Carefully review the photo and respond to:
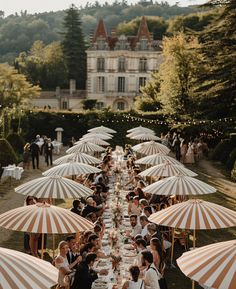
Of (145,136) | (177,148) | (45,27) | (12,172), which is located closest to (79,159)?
(12,172)

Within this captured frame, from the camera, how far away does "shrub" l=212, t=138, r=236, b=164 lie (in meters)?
28.3

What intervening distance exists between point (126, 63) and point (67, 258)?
204ft

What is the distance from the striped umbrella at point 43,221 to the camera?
878 centimetres

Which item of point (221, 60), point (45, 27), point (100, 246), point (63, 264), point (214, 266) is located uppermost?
point (45, 27)

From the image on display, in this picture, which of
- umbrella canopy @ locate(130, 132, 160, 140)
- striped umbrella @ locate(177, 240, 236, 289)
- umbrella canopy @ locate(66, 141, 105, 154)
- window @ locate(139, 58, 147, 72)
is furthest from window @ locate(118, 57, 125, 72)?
striped umbrella @ locate(177, 240, 236, 289)

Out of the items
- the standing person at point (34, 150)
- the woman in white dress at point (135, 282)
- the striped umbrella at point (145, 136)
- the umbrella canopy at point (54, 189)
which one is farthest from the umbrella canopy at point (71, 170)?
the striped umbrella at point (145, 136)

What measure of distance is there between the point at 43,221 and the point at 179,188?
4.32 meters

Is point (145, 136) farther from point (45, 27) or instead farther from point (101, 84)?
point (45, 27)

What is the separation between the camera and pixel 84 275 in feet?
26.4

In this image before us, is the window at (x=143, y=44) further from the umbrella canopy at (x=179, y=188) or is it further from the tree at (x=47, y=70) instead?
the umbrella canopy at (x=179, y=188)

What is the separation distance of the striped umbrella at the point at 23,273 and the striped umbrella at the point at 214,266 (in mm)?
1737

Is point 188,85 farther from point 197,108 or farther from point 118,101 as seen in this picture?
point 118,101

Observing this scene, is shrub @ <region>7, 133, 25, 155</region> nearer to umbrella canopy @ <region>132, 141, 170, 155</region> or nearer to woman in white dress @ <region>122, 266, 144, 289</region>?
umbrella canopy @ <region>132, 141, 170, 155</region>

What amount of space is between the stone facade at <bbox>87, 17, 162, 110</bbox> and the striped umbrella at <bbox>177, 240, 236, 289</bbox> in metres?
62.9
